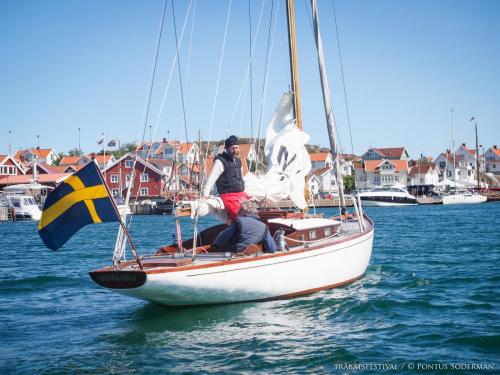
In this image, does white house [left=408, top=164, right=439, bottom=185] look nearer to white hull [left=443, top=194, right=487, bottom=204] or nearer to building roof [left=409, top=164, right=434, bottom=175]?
building roof [left=409, top=164, right=434, bottom=175]

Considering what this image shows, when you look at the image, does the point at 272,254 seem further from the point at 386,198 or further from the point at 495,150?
the point at 495,150

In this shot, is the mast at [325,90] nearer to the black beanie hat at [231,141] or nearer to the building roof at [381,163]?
the black beanie hat at [231,141]

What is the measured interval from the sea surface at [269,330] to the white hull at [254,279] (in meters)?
0.28

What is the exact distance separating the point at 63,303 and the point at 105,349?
403cm

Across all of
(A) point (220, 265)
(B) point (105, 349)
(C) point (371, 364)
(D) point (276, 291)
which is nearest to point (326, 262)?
(D) point (276, 291)

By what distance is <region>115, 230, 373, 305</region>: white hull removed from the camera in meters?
10.6

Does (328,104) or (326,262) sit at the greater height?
(328,104)

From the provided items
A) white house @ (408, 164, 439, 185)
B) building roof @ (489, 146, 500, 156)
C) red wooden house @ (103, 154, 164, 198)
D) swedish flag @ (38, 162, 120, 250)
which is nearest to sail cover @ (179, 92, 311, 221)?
swedish flag @ (38, 162, 120, 250)

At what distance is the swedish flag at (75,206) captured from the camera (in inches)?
377

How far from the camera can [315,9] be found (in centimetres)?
1680

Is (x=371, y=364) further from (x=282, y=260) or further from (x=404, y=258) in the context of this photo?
(x=404, y=258)

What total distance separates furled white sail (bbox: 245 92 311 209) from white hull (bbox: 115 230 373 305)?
2019 millimetres

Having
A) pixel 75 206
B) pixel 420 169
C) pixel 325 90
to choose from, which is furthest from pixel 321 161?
pixel 75 206

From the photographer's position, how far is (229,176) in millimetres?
12070
